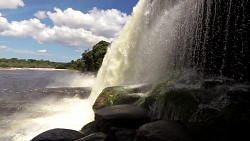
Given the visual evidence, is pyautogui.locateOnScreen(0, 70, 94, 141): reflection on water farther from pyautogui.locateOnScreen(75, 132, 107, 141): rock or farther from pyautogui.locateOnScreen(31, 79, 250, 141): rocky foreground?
pyautogui.locateOnScreen(75, 132, 107, 141): rock

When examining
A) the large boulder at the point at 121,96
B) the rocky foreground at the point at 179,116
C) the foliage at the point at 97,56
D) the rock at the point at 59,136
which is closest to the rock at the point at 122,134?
the rocky foreground at the point at 179,116

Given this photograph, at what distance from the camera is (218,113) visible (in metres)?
9.63

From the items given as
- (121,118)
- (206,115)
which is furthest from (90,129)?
(206,115)

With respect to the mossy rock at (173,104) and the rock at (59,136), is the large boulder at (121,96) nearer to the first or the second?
the mossy rock at (173,104)

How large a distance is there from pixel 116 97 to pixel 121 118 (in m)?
3.26

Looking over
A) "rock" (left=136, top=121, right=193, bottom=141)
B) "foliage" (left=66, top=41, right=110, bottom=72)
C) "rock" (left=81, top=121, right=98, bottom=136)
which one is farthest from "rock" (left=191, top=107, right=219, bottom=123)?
"foliage" (left=66, top=41, right=110, bottom=72)

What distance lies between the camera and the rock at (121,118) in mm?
10297

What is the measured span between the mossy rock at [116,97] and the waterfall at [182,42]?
237 cm

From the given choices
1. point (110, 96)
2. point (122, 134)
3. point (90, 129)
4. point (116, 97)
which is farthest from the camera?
point (110, 96)

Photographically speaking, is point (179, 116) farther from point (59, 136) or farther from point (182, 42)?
point (182, 42)

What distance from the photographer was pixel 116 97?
44.4 feet

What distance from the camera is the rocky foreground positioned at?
355 inches

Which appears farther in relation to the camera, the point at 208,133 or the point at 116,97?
the point at 116,97

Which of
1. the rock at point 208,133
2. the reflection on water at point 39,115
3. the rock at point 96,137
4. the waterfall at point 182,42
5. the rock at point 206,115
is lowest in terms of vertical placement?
the reflection on water at point 39,115
